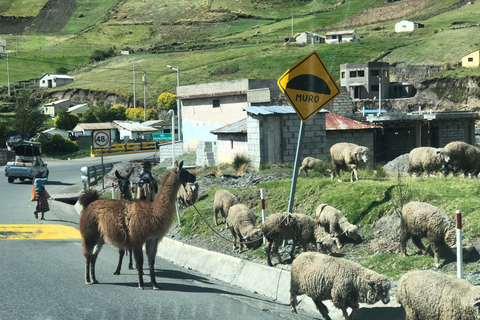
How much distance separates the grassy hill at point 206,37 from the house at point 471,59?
532 cm

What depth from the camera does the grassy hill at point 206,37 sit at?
10662 centimetres

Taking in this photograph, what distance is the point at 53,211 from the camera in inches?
907

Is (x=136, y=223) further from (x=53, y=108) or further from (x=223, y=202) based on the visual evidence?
(x=53, y=108)

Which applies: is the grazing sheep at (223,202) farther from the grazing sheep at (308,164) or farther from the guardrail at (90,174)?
the guardrail at (90,174)

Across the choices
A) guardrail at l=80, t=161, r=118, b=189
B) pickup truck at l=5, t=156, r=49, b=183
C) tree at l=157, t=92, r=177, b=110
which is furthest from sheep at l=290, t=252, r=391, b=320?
tree at l=157, t=92, r=177, b=110

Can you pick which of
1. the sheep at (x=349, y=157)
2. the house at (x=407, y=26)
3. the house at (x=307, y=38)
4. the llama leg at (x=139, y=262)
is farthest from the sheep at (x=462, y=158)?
the house at (x=407, y=26)

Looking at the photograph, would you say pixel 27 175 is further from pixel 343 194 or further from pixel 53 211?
pixel 343 194

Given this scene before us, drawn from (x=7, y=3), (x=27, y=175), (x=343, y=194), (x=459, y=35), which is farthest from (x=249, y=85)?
(x=7, y=3)

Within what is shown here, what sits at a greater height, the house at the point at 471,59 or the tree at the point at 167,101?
the house at the point at 471,59

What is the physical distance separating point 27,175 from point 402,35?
9989 centimetres

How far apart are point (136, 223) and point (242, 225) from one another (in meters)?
3.81

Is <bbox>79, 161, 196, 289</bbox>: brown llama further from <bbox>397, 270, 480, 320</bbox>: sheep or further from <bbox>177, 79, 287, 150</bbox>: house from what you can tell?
<bbox>177, 79, 287, 150</bbox>: house

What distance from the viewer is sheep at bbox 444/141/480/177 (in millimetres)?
16547

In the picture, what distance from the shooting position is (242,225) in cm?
1362
